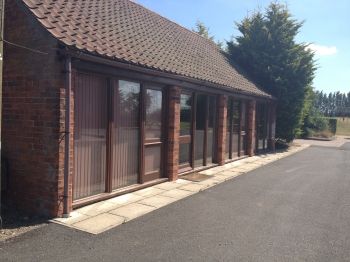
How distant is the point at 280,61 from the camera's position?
779 inches

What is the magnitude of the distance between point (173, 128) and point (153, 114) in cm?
77

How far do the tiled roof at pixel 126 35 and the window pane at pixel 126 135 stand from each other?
2.26 feet

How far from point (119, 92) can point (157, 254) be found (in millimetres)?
3751

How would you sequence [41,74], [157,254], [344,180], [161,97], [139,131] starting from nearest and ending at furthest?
[157,254] → [41,74] → [139,131] → [161,97] → [344,180]

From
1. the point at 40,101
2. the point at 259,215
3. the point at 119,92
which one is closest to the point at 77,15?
the point at 119,92

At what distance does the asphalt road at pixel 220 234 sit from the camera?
15.5 feet

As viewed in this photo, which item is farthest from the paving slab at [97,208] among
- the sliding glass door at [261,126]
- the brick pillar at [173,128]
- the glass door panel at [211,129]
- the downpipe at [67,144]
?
the sliding glass door at [261,126]

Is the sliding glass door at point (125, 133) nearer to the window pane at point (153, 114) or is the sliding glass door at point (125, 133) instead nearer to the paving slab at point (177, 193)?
the window pane at point (153, 114)

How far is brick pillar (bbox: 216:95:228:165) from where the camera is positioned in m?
12.3

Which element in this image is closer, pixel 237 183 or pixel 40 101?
pixel 40 101

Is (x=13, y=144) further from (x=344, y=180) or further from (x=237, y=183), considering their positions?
(x=344, y=180)

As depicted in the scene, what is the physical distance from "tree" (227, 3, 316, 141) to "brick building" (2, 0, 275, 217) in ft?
31.7

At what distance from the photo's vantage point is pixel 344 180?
35.8ft

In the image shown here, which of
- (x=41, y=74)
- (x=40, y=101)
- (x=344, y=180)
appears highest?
(x=41, y=74)
